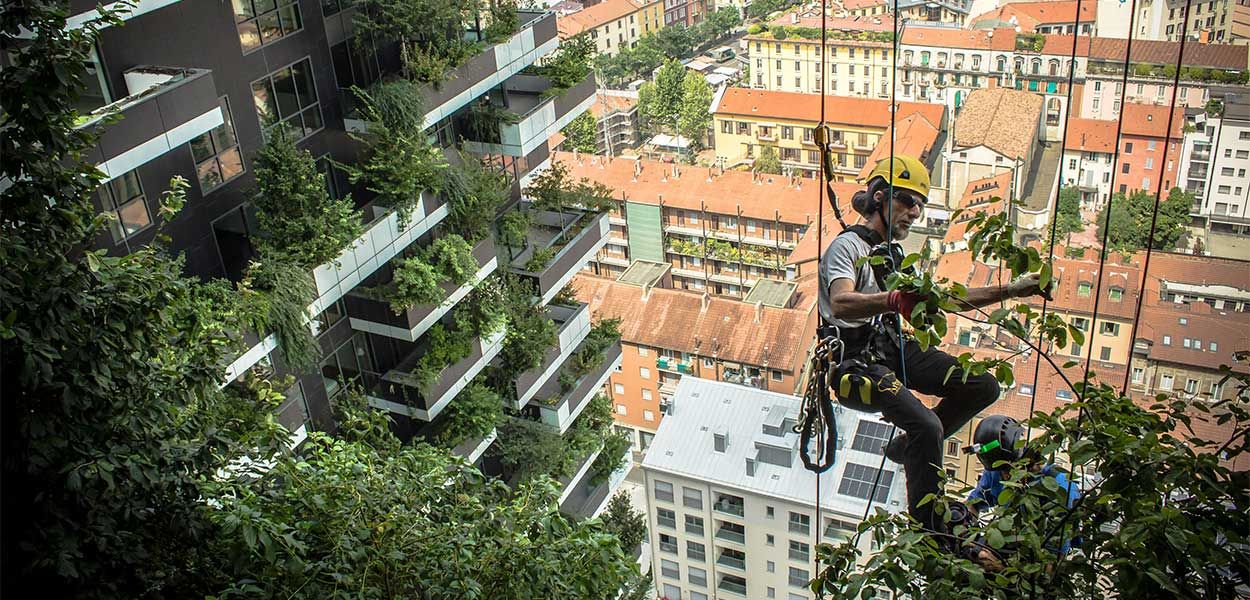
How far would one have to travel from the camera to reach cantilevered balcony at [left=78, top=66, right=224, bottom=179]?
7.20 m

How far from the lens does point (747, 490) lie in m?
18.4

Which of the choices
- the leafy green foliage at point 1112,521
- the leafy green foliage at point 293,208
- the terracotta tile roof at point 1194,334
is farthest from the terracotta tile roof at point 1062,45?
Result: the leafy green foliage at point 1112,521

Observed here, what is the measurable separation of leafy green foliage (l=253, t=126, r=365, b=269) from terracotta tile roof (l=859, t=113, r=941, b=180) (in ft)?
A: 101

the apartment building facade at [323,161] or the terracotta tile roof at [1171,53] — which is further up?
the apartment building facade at [323,161]

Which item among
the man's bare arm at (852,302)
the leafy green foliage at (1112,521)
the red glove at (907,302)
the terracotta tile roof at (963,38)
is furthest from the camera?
the terracotta tile roof at (963,38)

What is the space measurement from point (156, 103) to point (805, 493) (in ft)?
43.7

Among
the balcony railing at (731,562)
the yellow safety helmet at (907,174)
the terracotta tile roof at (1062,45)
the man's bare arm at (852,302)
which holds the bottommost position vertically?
the balcony railing at (731,562)

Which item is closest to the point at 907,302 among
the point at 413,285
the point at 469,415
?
the point at 413,285

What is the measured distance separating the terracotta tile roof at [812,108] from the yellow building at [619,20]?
642 inches

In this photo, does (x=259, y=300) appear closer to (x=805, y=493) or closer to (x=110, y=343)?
(x=110, y=343)

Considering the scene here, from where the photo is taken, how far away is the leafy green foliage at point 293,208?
8719 millimetres

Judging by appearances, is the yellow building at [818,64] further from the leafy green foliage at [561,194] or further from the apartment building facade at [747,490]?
the leafy green foliage at [561,194]

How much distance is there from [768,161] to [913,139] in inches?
267

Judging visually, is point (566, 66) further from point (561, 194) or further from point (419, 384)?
point (419, 384)
